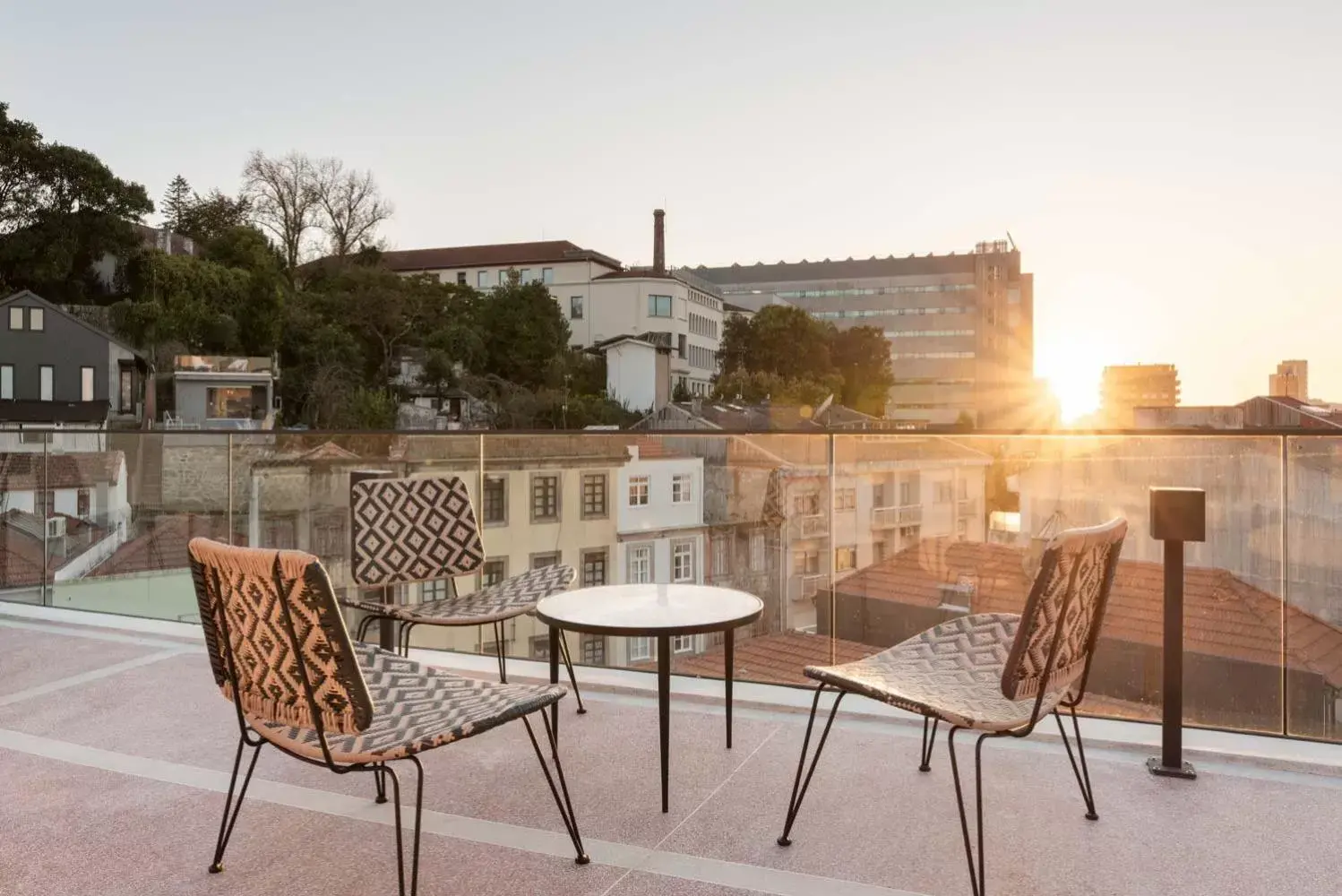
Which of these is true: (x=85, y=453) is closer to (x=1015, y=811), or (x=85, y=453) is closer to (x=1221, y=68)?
(x=1015, y=811)

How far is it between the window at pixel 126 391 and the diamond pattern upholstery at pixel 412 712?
42916 mm

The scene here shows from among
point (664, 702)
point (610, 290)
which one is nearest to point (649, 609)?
point (664, 702)

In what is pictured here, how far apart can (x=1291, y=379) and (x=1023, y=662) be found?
51107 millimetres

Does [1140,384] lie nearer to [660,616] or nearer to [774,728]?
[774,728]

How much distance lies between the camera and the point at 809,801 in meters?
2.46

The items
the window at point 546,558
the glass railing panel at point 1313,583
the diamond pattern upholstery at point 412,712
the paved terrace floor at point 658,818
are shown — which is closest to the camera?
the diamond pattern upholstery at point 412,712

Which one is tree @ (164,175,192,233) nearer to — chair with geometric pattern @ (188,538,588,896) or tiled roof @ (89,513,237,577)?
tiled roof @ (89,513,237,577)

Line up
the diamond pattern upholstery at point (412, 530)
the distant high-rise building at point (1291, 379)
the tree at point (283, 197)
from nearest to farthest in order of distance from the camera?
the diamond pattern upholstery at point (412, 530) → the distant high-rise building at point (1291, 379) → the tree at point (283, 197)

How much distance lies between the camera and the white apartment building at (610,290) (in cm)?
5744

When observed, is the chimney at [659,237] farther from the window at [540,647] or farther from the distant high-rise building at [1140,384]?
the distant high-rise building at [1140,384]

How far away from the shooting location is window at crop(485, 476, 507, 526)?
14.2ft

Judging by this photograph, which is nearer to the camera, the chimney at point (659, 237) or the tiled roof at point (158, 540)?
the tiled roof at point (158, 540)

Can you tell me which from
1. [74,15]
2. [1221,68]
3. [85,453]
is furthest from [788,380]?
[85,453]

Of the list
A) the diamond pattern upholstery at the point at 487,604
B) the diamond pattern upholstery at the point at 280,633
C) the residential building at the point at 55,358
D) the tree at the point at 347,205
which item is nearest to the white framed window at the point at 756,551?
the diamond pattern upholstery at the point at 487,604
